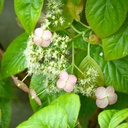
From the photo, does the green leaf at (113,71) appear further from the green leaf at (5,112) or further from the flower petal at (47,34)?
the green leaf at (5,112)

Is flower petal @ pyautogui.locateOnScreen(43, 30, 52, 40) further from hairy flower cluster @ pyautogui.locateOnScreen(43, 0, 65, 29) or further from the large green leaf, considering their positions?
the large green leaf

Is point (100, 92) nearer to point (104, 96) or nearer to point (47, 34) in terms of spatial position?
point (104, 96)

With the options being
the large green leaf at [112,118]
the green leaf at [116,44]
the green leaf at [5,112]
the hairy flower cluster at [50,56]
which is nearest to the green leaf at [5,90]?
the green leaf at [5,112]

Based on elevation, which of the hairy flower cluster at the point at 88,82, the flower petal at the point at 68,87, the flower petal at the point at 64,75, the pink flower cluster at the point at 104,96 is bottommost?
the pink flower cluster at the point at 104,96

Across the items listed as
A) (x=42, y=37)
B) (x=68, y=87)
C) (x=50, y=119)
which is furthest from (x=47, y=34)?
(x=50, y=119)

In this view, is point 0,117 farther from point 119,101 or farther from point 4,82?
point 119,101

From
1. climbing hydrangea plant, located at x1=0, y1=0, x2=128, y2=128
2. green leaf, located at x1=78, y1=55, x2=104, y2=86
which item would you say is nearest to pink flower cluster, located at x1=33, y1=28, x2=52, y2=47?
climbing hydrangea plant, located at x1=0, y1=0, x2=128, y2=128

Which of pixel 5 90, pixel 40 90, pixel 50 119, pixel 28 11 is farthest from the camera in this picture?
pixel 5 90
